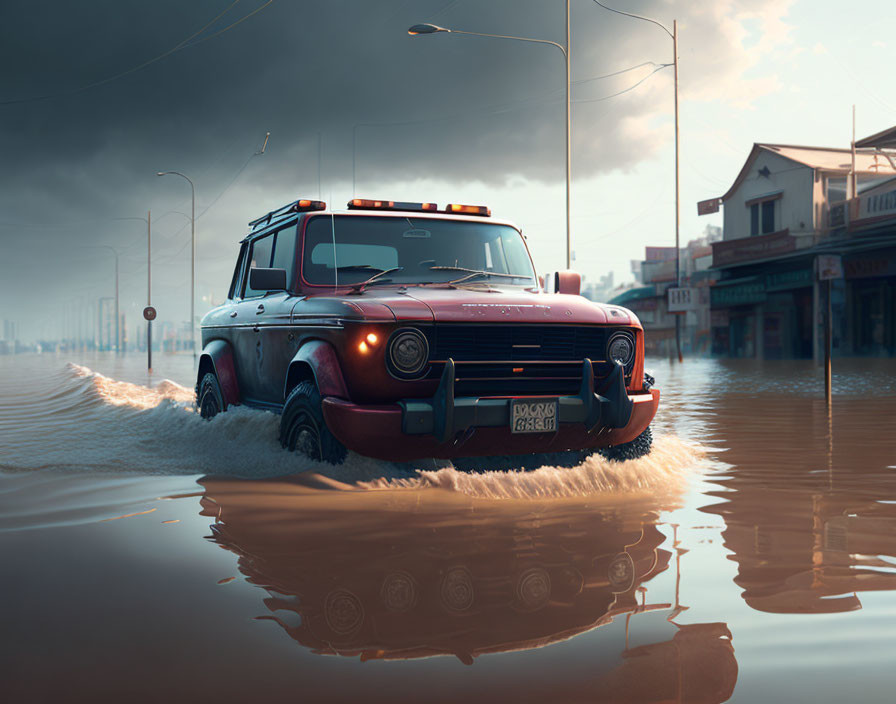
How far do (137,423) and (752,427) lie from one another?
7.21m

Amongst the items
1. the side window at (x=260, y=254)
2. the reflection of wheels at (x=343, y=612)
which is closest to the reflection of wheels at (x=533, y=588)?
the reflection of wheels at (x=343, y=612)

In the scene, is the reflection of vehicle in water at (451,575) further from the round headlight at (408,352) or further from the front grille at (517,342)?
the front grille at (517,342)

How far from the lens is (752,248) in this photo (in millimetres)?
36125

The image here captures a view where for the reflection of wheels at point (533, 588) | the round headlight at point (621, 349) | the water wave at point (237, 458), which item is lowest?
the reflection of wheels at point (533, 588)

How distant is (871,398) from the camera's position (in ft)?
43.9

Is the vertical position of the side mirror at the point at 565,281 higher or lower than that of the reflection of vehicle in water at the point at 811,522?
higher

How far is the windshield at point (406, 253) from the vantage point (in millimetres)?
6137

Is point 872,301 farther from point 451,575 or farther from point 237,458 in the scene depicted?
point 451,575

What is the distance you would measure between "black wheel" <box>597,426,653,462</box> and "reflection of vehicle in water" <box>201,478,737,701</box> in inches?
43.3

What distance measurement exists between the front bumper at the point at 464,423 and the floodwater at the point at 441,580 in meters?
0.28

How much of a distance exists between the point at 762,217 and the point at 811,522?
1372 inches

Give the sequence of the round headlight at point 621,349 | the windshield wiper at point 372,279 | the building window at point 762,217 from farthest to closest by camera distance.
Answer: the building window at point 762,217, the windshield wiper at point 372,279, the round headlight at point 621,349

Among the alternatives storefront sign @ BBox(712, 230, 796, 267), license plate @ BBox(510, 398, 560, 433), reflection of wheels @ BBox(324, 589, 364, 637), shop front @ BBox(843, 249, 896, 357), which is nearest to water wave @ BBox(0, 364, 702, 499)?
license plate @ BBox(510, 398, 560, 433)

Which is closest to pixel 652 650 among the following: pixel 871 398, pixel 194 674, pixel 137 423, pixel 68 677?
pixel 194 674
